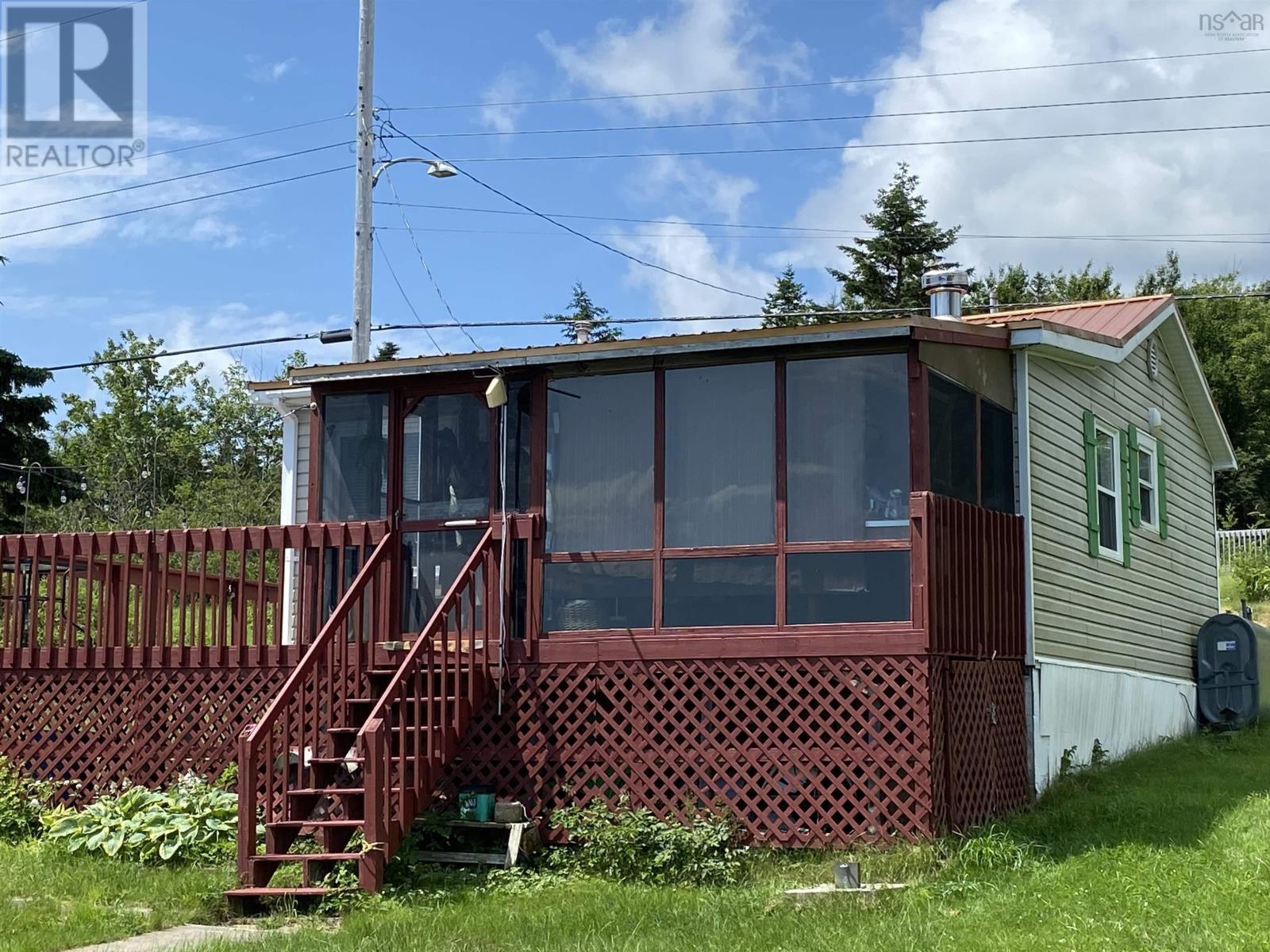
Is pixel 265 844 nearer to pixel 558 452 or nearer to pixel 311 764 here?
pixel 311 764

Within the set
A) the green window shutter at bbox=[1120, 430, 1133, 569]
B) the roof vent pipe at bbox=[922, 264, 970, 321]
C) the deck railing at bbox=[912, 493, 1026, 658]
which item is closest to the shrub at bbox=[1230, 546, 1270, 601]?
the green window shutter at bbox=[1120, 430, 1133, 569]

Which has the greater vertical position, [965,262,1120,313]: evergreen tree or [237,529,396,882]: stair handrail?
[965,262,1120,313]: evergreen tree

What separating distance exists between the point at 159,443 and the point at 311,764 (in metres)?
30.2

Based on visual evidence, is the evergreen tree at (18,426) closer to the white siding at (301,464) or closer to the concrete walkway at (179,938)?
the white siding at (301,464)

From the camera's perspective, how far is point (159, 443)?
38.3 meters

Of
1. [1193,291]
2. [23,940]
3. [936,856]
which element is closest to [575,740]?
[936,856]

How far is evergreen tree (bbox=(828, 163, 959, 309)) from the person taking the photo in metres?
39.9

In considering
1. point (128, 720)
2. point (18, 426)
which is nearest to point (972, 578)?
point (128, 720)

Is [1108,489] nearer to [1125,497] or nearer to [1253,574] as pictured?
[1125,497]

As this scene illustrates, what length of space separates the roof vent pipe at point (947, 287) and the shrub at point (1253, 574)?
17850 millimetres

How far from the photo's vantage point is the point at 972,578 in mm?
11125

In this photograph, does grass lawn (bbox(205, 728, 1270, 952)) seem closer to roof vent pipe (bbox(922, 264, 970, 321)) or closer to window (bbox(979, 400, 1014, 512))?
window (bbox(979, 400, 1014, 512))

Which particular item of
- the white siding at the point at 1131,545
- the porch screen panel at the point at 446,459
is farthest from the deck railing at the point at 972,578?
the porch screen panel at the point at 446,459

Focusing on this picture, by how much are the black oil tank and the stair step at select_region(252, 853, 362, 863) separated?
11320 millimetres
